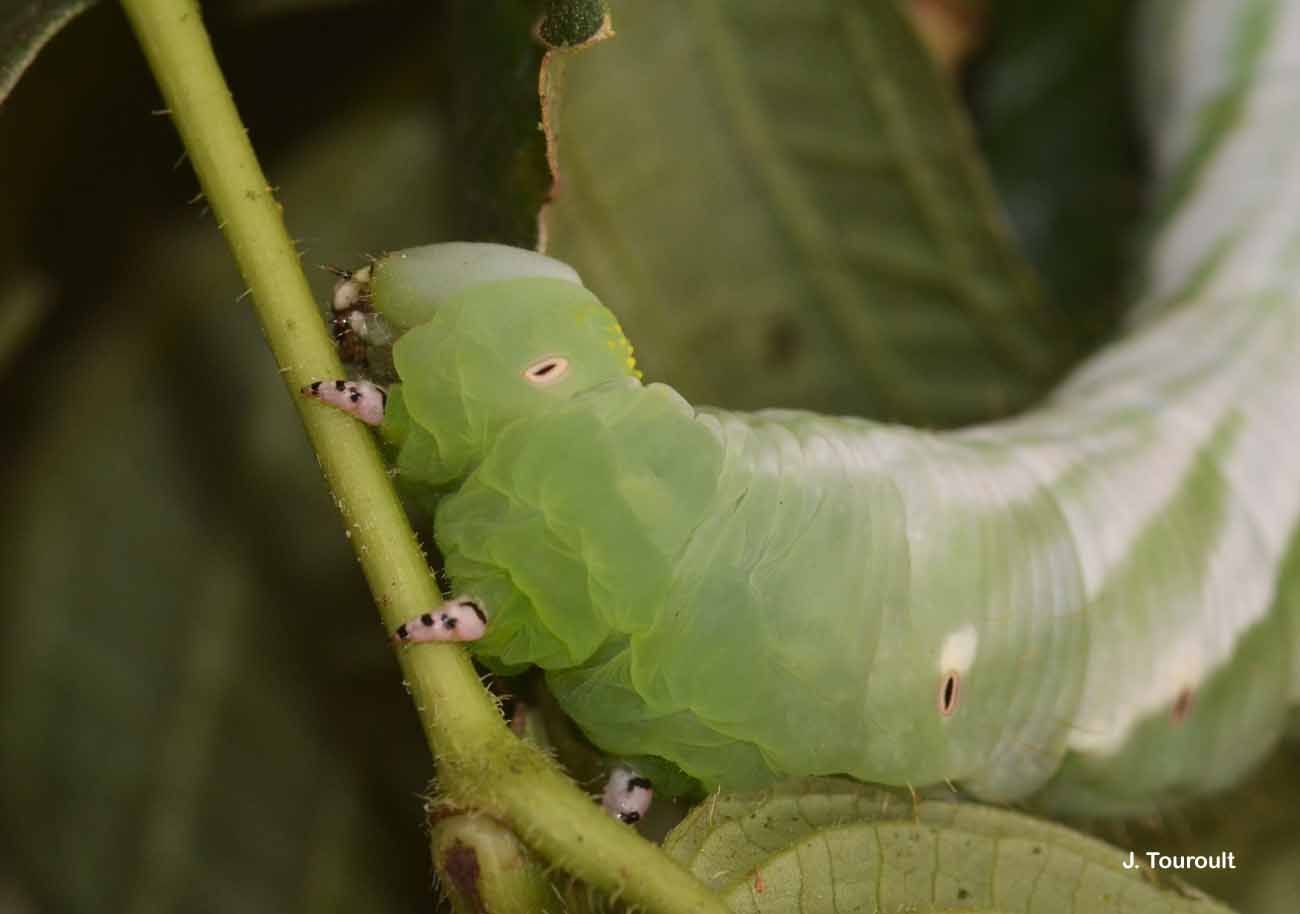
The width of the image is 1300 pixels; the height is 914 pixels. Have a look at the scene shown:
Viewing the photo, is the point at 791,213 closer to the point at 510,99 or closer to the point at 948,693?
the point at 510,99

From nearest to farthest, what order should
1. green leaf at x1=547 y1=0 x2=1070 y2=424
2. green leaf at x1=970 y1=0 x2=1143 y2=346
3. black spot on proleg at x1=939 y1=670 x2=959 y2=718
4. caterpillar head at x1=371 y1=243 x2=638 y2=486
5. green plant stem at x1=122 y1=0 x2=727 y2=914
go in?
green plant stem at x1=122 y1=0 x2=727 y2=914 < caterpillar head at x1=371 y1=243 x2=638 y2=486 < black spot on proleg at x1=939 y1=670 x2=959 y2=718 < green leaf at x1=547 y1=0 x2=1070 y2=424 < green leaf at x1=970 y1=0 x2=1143 y2=346

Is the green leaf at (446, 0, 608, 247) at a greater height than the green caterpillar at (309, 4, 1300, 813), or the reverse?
the green leaf at (446, 0, 608, 247)

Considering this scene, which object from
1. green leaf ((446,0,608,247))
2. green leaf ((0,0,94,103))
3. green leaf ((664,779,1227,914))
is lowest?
green leaf ((664,779,1227,914))

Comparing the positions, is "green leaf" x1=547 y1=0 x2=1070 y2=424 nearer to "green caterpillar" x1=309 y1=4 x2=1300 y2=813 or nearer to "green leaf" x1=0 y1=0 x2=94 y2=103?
"green caterpillar" x1=309 y1=4 x2=1300 y2=813

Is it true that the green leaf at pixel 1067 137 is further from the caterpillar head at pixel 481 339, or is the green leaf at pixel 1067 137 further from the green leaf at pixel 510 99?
the caterpillar head at pixel 481 339

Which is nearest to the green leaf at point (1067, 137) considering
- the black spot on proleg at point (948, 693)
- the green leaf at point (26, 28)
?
the black spot on proleg at point (948, 693)

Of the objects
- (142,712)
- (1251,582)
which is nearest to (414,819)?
(142,712)

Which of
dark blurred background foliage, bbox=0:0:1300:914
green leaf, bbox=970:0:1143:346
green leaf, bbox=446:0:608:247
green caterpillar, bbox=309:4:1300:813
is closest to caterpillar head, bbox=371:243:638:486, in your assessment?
green caterpillar, bbox=309:4:1300:813
